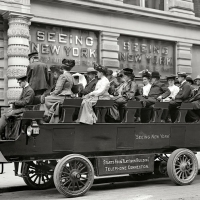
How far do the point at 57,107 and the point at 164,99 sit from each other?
299 cm

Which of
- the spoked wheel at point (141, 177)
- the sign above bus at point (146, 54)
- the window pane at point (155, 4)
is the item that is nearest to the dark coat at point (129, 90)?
the spoked wheel at point (141, 177)

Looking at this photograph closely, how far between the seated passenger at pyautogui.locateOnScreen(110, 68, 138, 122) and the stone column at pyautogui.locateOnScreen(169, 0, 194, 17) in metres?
11.2

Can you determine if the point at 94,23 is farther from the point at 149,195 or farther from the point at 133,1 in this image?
the point at 149,195

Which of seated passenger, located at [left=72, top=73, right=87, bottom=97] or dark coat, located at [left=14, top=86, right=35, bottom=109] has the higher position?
seated passenger, located at [left=72, top=73, right=87, bottom=97]

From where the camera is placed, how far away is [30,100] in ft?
26.6

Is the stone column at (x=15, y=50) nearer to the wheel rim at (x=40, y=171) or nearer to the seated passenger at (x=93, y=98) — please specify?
the wheel rim at (x=40, y=171)

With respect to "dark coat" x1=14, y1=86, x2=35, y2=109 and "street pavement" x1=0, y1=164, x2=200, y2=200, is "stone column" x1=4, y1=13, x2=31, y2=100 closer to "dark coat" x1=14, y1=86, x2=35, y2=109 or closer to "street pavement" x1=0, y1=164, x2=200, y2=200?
"street pavement" x1=0, y1=164, x2=200, y2=200

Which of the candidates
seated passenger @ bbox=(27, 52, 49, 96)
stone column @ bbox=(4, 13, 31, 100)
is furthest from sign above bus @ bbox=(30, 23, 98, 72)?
seated passenger @ bbox=(27, 52, 49, 96)

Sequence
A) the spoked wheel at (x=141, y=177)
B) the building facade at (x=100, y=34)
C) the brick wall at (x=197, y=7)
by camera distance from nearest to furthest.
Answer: the spoked wheel at (x=141, y=177) < the building facade at (x=100, y=34) < the brick wall at (x=197, y=7)

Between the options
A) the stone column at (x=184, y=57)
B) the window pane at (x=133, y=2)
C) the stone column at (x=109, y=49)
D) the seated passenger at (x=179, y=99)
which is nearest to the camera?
the seated passenger at (x=179, y=99)

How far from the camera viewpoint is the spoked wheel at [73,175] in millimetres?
7422

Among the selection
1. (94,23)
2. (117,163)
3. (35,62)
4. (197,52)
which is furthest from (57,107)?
(197,52)

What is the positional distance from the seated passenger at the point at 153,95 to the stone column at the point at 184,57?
10.6m

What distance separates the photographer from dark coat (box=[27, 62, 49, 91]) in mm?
9297
